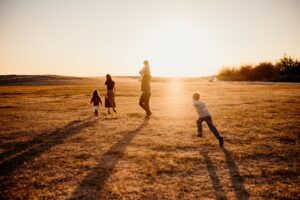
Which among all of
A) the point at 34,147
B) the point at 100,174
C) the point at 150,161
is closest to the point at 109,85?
the point at 34,147

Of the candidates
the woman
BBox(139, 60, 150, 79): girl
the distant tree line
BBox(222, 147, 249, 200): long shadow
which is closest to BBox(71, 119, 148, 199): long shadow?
BBox(222, 147, 249, 200): long shadow

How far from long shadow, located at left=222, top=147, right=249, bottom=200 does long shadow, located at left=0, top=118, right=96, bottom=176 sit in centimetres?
548

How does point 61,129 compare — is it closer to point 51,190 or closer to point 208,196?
point 51,190

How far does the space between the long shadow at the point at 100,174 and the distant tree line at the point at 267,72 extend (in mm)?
39359

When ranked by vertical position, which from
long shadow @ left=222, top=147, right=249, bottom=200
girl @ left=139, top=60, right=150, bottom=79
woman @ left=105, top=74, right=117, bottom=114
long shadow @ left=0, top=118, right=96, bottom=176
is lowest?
long shadow @ left=222, top=147, right=249, bottom=200

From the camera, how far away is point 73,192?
5434mm

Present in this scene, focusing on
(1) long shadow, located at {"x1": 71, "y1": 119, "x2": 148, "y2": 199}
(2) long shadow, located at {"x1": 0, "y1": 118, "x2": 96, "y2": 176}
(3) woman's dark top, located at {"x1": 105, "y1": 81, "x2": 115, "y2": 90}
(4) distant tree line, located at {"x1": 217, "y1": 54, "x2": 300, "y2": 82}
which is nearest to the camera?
(1) long shadow, located at {"x1": 71, "y1": 119, "x2": 148, "y2": 199}

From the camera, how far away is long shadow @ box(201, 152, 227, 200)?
5.23 metres

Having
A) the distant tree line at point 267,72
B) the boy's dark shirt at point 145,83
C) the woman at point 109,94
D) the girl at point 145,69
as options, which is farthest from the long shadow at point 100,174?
the distant tree line at point 267,72

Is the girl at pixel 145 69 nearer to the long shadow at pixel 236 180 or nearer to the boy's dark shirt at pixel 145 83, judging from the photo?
the boy's dark shirt at pixel 145 83

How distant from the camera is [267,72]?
46031 millimetres

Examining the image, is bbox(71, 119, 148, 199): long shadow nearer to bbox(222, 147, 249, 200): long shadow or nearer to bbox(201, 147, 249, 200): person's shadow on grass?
bbox(201, 147, 249, 200): person's shadow on grass

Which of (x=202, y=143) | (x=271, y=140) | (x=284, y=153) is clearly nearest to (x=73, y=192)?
(x=202, y=143)

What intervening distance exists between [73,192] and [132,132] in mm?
5242
